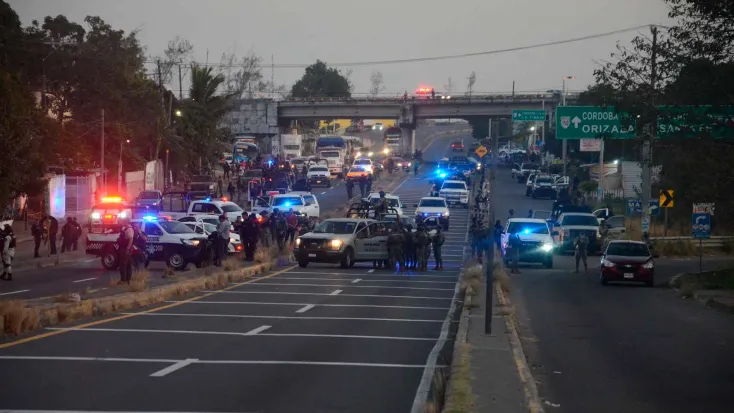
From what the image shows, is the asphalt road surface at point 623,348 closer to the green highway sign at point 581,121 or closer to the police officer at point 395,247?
the police officer at point 395,247

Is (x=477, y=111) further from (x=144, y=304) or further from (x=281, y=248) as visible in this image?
(x=144, y=304)

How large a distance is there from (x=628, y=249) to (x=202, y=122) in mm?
51917

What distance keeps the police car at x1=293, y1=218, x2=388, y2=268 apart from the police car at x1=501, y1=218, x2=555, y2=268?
5.70 meters

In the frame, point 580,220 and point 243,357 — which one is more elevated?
point 580,220

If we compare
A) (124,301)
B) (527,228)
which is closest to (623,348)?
(124,301)

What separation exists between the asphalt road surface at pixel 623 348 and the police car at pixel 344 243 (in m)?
5.57

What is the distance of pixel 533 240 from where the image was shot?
3947 cm

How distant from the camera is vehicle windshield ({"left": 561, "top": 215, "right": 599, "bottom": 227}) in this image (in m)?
47.2

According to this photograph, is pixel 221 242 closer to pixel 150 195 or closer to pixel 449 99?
pixel 150 195

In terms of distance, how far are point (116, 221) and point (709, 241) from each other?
29.0 meters

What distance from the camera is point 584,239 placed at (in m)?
38.5

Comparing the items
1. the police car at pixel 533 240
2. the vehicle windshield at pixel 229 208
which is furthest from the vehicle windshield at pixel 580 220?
the vehicle windshield at pixel 229 208

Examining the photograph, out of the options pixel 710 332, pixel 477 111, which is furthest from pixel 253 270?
pixel 477 111

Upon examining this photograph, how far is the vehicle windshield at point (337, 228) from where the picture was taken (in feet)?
A: 118
